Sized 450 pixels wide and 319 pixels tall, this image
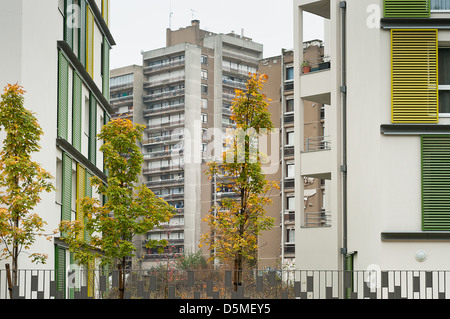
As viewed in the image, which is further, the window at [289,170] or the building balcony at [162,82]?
the building balcony at [162,82]

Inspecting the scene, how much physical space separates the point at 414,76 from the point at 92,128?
16250mm

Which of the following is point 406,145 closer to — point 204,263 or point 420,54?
point 420,54

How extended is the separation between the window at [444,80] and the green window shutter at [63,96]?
11.7m

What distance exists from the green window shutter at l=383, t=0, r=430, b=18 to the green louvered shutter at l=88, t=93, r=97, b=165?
51.2ft

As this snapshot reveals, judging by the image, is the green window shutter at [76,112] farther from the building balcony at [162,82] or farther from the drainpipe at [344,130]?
the building balcony at [162,82]

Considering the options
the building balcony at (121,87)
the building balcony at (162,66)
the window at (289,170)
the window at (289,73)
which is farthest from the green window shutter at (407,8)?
the building balcony at (121,87)

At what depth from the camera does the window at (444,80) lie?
23.1 metres

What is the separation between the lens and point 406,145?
22.8 meters

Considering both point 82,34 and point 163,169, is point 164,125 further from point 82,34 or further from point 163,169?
point 82,34

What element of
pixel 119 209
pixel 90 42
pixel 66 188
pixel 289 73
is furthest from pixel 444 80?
pixel 289 73

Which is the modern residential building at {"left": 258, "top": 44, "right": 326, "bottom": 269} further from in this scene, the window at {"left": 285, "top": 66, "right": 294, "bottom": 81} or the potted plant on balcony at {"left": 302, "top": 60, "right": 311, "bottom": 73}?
the potted plant on balcony at {"left": 302, "top": 60, "right": 311, "bottom": 73}

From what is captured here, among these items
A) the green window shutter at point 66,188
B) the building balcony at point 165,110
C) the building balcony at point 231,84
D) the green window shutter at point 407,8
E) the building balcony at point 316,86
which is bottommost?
the green window shutter at point 66,188

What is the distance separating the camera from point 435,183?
2262cm

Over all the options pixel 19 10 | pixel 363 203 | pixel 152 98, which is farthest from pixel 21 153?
pixel 152 98
